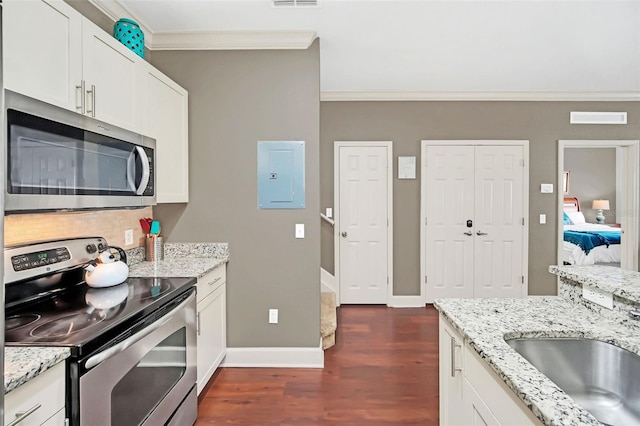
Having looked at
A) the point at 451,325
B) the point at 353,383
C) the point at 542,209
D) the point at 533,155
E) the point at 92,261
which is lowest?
the point at 353,383

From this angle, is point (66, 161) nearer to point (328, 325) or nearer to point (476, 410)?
point (476, 410)

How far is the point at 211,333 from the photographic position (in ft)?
8.49

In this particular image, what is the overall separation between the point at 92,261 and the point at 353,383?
197 cm

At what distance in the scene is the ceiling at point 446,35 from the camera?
256 centimetres

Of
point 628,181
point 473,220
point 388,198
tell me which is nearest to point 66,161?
point 388,198

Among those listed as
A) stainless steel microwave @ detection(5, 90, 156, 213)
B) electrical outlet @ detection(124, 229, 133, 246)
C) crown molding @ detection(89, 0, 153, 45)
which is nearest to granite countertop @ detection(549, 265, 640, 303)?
stainless steel microwave @ detection(5, 90, 156, 213)

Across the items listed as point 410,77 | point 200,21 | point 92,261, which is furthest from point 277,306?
point 410,77

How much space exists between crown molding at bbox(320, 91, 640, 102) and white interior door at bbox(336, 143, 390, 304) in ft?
2.18

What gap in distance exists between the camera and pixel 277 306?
117 inches

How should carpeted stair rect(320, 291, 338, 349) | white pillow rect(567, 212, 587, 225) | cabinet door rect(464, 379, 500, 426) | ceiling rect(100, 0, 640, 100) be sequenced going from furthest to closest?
1. white pillow rect(567, 212, 587, 225)
2. carpeted stair rect(320, 291, 338, 349)
3. ceiling rect(100, 0, 640, 100)
4. cabinet door rect(464, 379, 500, 426)

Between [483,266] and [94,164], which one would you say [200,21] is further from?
[483,266]

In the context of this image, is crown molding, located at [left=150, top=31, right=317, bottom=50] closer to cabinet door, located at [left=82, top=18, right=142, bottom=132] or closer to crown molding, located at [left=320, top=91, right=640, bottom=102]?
cabinet door, located at [left=82, top=18, right=142, bottom=132]

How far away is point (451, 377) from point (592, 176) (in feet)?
28.1

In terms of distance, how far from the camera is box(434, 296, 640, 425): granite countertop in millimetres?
837
